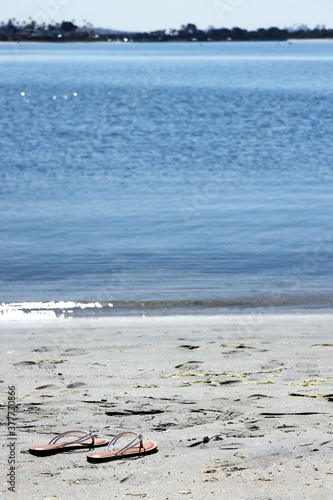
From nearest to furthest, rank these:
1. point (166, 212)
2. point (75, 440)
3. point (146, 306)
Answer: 1. point (75, 440)
2. point (146, 306)
3. point (166, 212)

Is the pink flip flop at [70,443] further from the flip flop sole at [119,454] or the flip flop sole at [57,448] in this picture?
the flip flop sole at [119,454]

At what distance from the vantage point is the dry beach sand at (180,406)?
5.97 meters

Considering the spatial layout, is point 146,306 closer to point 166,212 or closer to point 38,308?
point 38,308

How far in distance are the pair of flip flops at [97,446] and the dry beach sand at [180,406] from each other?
0.06 meters

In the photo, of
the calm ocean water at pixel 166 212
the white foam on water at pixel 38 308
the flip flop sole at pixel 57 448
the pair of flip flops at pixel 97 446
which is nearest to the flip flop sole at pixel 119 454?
the pair of flip flops at pixel 97 446

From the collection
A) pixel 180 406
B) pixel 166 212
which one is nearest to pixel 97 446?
pixel 180 406

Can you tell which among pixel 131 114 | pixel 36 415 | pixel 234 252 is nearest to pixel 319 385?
pixel 36 415

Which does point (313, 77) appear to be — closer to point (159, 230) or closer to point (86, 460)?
point (159, 230)

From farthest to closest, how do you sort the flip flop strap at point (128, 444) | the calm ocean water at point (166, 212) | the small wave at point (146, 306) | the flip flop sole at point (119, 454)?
the calm ocean water at point (166, 212) → the small wave at point (146, 306) → the flip flop strap at point (128, 444) → the flip flop sole at point (119, 454)

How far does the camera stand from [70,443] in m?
6.53

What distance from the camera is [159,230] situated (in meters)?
18.4

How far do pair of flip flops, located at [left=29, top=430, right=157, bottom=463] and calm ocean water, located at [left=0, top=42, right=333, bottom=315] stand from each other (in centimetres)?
583

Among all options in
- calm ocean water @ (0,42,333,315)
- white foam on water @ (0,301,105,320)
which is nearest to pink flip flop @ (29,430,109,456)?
white foam on water @ (0,301,105,320)

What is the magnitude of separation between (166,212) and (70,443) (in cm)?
1440
